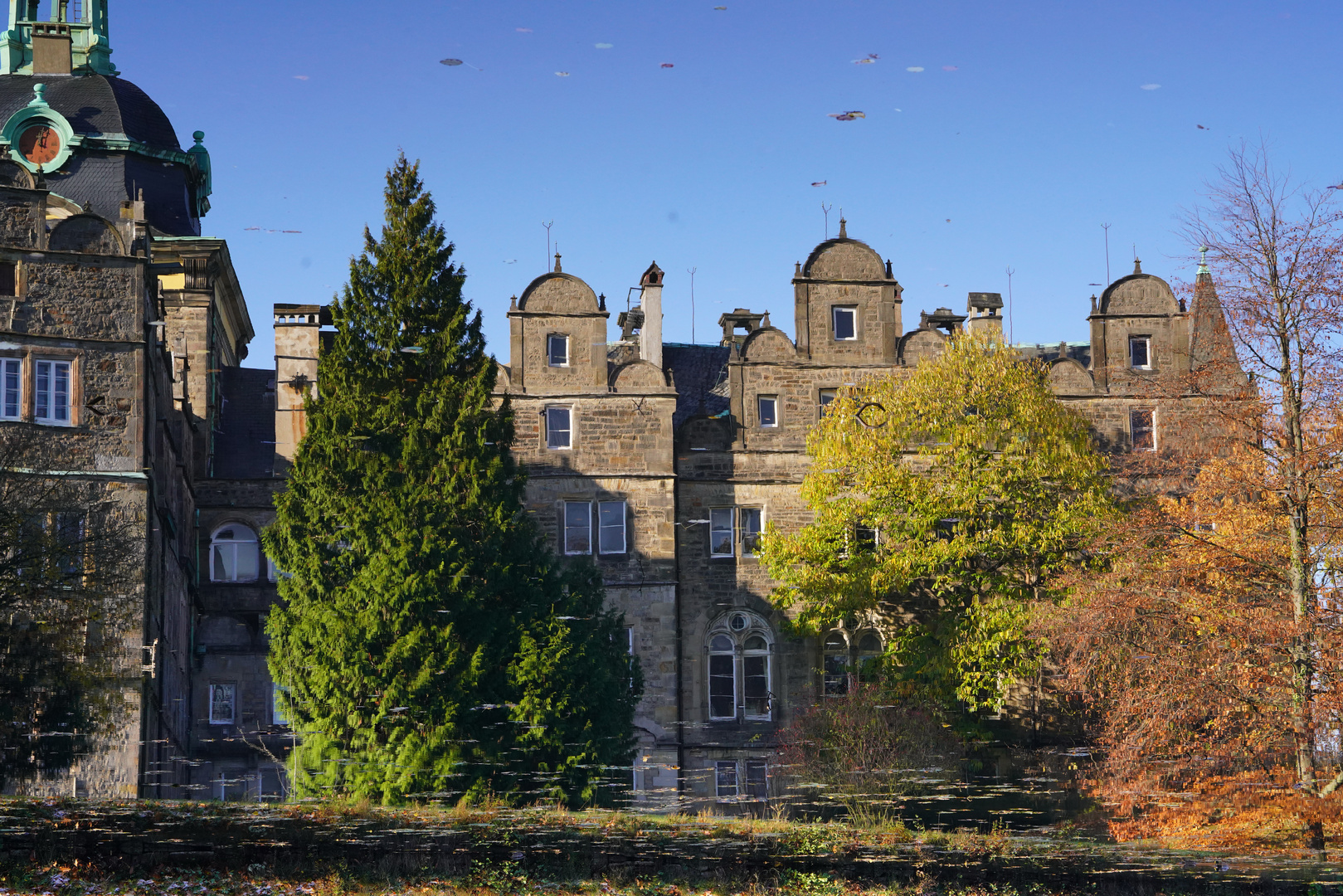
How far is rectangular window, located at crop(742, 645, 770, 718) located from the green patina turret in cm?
2330

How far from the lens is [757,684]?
45.0 meters

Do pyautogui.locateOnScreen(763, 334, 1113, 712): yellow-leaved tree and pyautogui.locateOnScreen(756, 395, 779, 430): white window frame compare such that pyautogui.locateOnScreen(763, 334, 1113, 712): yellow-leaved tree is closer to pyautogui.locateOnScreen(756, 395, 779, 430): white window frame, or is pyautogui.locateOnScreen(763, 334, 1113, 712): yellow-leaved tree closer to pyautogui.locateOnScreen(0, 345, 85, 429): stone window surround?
pyautogui.locateOnScreen(756, 395, 779, 430): white window frame

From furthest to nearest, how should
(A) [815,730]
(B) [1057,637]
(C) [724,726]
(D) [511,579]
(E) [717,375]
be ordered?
(E) [717,375] < (C) [724,726] < (A) [815,730] < (D) [511,579] < (B) [1057,637]

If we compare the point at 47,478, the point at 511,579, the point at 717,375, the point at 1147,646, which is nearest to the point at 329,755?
the point at 511,579

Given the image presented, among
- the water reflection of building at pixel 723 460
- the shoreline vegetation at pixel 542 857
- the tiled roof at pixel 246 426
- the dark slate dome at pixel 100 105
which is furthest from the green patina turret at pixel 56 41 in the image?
the shoreline vegetation at pixel 542 857

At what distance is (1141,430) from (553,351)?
45.9ft

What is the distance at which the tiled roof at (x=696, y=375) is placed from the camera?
47.9 meters

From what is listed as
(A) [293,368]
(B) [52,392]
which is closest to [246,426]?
(A) [293,368]

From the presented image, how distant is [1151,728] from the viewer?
26.0 meters

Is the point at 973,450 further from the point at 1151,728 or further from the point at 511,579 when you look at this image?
the point at 1151,728

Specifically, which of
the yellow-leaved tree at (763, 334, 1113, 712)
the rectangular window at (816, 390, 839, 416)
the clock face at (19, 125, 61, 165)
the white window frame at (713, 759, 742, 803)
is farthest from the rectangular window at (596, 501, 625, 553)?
the clock face at (19, 125, 61, 165)

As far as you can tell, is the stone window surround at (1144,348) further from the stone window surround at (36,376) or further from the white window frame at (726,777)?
the stone window surround at (36,376)

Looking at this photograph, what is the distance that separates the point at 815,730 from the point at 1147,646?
14834mm

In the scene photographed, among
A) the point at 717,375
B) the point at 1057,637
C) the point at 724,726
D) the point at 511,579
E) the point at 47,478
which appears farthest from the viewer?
the point at 717,375
